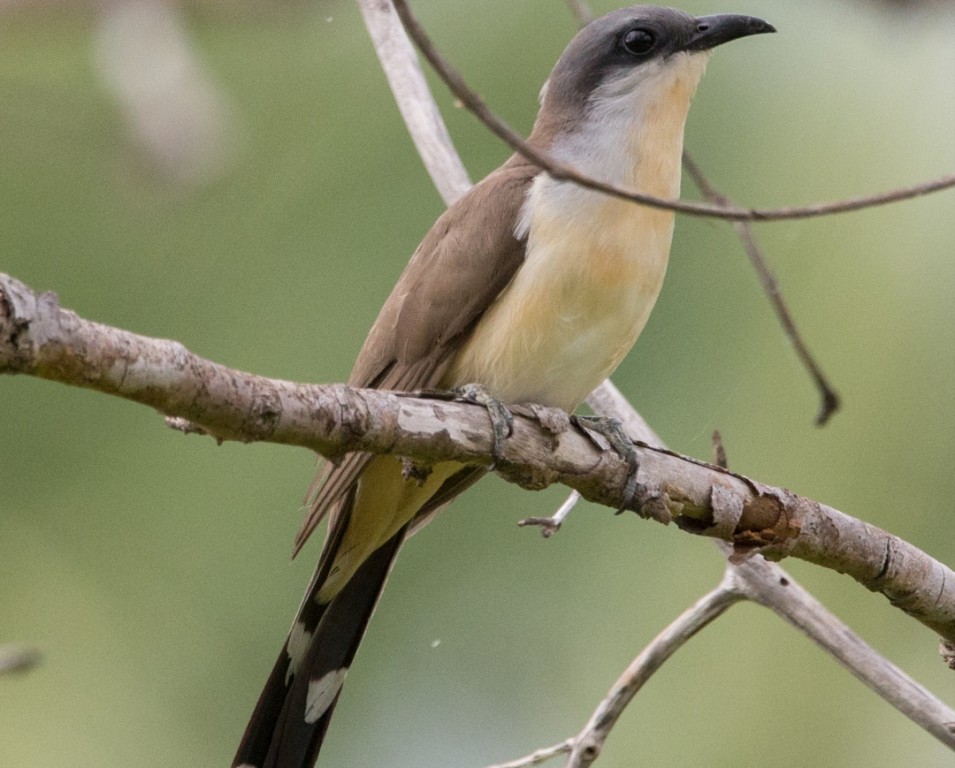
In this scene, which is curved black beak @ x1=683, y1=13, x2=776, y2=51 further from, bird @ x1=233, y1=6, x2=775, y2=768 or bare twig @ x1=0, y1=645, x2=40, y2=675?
bare twig @ x1=0, y1=645, x2=40, y2=675

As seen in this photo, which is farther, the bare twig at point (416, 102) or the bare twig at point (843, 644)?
the bare twig at point (416, 102)

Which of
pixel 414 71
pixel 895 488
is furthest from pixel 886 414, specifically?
pixel 414 71

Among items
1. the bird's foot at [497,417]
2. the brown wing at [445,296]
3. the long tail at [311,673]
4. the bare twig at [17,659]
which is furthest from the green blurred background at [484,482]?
the bare twig at [17,659]

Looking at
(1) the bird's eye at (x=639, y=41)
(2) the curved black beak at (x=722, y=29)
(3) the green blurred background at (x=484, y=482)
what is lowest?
(3) the green blurred background at (x=484, y=482)

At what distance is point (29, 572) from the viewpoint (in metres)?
7.21

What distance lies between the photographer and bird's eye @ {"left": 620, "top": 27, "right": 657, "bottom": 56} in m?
3.98

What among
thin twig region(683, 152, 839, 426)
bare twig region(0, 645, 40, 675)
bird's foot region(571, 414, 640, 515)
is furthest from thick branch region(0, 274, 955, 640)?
bare twig region(0, 645, 40, 675)

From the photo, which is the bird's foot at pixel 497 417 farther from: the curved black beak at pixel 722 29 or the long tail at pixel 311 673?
the curved black beak at pixel 722 29

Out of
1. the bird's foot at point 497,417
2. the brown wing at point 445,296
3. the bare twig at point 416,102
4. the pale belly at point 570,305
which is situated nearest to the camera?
the bird's foot at point 497,417

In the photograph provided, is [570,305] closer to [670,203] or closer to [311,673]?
[670,203]

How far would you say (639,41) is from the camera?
13.1ft

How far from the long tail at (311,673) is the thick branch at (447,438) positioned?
945 millimetres

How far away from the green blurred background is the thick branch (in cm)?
277

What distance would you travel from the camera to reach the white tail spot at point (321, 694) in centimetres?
373
